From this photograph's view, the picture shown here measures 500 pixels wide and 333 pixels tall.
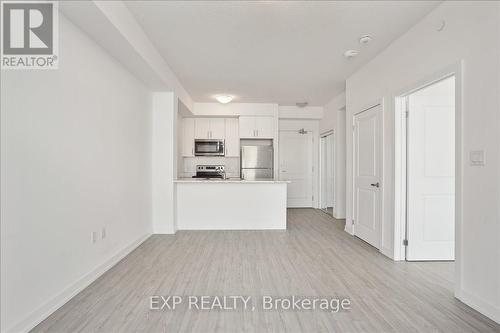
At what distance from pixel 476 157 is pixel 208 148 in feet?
17.1

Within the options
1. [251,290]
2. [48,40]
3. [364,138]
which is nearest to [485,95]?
[364,138]

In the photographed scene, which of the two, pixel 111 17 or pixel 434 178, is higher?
pixel 111 17

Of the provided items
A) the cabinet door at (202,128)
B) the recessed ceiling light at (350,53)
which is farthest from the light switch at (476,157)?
the cabinet door at (202,128)

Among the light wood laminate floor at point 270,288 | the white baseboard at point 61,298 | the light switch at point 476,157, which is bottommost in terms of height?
the light wood laminate floor at point 270,288

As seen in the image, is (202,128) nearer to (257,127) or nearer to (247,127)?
(247,127)

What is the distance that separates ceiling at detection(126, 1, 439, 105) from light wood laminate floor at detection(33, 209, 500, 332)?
265 centimetres

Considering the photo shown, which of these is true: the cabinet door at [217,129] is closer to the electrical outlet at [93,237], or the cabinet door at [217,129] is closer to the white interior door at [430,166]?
the electrical outlet at [93,237]

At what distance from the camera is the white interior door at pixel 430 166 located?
123 inches

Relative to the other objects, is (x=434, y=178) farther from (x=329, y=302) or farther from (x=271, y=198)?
(x=271, y=198)

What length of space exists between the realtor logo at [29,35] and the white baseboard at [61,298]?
1.70 meters

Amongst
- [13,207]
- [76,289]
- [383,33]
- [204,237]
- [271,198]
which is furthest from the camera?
[271,198]

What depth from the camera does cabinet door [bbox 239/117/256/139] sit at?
6.35 metres

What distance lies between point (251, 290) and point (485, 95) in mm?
2488

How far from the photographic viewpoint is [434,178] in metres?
3.13
